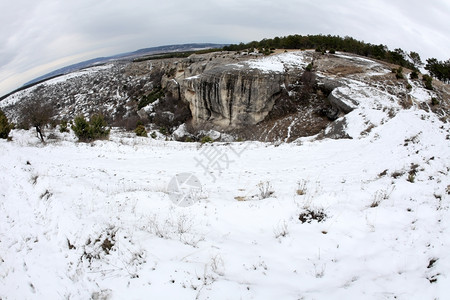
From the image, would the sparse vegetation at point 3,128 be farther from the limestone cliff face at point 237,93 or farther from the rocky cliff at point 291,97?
the limestone cliff face at point 237,93

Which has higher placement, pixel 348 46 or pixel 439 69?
pixel 348 46

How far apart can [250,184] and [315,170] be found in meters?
2.91

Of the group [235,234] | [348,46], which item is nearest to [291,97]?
[348,46]

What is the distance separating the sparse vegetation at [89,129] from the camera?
58.6 feet

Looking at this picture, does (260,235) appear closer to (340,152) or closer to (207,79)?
(340,152)

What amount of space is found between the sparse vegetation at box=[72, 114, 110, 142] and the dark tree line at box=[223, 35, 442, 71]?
113 ft

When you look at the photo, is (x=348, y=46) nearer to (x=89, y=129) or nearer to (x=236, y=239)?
(x=89, y=129)

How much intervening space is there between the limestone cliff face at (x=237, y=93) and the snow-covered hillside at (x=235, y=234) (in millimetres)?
21042

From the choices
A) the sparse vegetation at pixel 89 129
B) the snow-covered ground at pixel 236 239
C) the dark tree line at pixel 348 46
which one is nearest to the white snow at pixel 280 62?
the dark tree line at pixel 348 46

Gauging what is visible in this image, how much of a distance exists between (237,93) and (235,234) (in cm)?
2697

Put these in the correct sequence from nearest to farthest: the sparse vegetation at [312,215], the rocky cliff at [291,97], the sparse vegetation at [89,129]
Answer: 1. the sparse vegetation at [312,215]
2. the sparse vegetation at [89,129]
3. the rocky cliff at [291,97]

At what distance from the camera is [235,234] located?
15.5 ft

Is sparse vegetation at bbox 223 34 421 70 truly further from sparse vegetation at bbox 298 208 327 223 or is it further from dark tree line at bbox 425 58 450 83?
sparse vegetation at bbox 298 208 327 223

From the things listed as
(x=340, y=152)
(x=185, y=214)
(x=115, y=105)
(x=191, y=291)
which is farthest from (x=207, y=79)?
(x=115, y=105)
